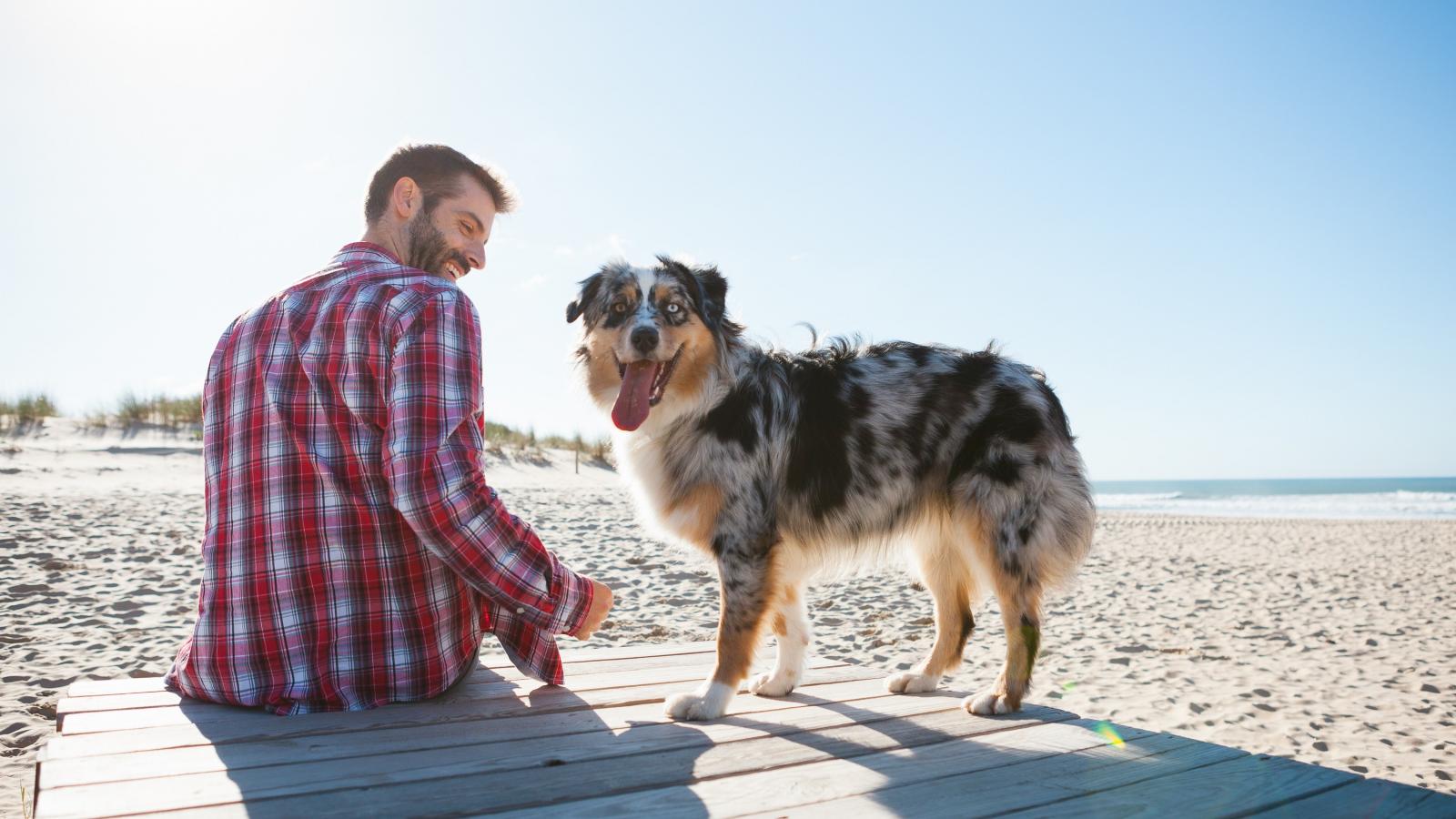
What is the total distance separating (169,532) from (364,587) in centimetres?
952

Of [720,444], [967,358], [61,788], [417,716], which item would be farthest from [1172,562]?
[61,788]

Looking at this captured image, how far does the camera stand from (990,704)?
10.6 feet

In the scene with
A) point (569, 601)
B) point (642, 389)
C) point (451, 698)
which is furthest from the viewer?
point (642, 389)

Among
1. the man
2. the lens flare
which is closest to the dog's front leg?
the man

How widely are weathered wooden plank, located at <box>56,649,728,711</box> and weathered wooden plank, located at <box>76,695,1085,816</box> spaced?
2.78ft

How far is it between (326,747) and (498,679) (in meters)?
1.05

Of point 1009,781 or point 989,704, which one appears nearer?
point 1009,781

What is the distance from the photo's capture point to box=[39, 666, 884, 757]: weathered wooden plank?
95.5 inches

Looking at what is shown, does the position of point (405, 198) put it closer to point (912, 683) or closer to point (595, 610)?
point (595, 610)

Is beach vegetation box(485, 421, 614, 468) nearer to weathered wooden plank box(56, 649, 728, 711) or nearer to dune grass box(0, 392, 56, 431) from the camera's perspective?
dune grass box(0, 392, 56, 431)

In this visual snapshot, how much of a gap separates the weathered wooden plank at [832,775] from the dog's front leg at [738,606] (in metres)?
0.73

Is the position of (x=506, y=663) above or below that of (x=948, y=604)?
below

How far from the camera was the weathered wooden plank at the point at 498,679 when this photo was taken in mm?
2840

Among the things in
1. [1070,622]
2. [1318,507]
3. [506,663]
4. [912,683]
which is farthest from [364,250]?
[1318,507]
